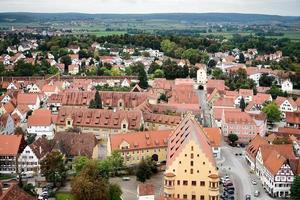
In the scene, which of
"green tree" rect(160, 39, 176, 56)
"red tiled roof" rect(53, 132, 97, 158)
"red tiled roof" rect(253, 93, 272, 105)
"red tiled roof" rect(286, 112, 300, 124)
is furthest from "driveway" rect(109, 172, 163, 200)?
"green tree" rect(160, 39, 176, 56)

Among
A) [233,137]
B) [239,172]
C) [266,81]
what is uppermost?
[266,81]

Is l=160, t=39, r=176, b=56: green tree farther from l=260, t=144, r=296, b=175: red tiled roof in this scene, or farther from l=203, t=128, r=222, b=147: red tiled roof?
l=260, t=144, r=296, b=175: red tiled roof

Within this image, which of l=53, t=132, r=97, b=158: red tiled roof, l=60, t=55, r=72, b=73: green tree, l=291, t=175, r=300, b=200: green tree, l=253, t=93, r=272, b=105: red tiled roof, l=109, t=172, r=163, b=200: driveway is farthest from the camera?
l=60, t=55, r=72, b=73: green tree

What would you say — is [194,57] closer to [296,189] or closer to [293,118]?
[293,118]

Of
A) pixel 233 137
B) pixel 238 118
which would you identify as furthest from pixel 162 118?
pixel 238 118

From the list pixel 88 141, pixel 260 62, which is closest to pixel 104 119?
pixel 88 141

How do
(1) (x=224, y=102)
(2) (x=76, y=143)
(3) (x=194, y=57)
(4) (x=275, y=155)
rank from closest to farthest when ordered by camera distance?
(4) (x=275, y=155) → (2) (x=76, y=143) → (1) (x=224, y=102) → (3) (x=194, y=57)
